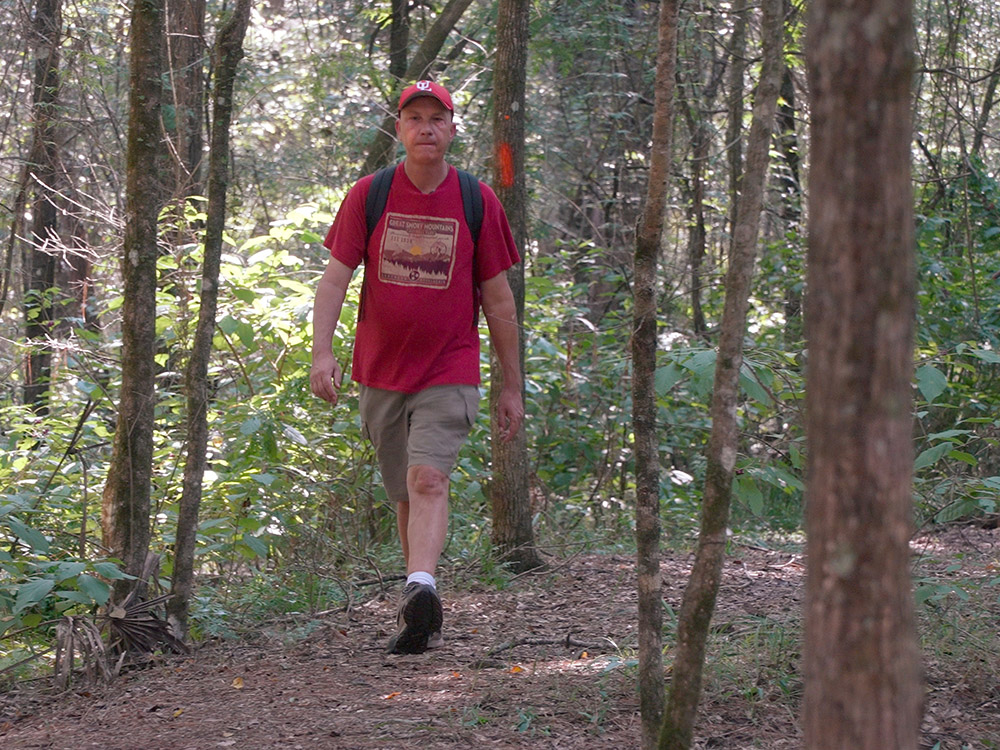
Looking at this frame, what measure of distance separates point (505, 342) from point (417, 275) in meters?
0.52

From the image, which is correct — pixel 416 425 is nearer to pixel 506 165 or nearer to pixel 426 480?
pixel 426 480

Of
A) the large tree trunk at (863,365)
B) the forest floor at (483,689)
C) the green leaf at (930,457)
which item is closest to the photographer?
the large tree trunk at (863,365)

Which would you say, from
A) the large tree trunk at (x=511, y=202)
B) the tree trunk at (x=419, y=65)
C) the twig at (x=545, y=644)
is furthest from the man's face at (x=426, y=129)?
the tree trunk at (x=419, y=65)

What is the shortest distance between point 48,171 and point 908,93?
8543mm

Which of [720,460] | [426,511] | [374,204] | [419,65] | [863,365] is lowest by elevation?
[426,511]

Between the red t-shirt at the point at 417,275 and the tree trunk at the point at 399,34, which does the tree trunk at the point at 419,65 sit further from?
the red t-shirt at the point at 417,275

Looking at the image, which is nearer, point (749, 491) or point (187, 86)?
point (749, 491)

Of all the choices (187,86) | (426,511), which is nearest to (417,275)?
(426,511)

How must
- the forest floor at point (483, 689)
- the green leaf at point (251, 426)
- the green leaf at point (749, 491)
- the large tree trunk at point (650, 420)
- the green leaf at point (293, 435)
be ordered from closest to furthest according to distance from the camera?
the large tree trunk at point (650, 420)
the forest floor at point (483, 689)
the green leaf at point (749, 491)
the green leaf at point (251, 426)
the green leaf at point (293, 435)

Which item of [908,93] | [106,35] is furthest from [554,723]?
[106,35]

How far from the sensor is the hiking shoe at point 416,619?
3.69 m

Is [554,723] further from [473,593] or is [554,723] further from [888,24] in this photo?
[888,24]

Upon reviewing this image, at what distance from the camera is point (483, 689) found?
→ 341 centimetres

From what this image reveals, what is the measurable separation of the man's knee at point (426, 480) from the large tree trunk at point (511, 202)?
1219mm
